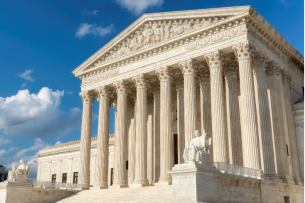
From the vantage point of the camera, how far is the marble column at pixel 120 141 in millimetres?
37219

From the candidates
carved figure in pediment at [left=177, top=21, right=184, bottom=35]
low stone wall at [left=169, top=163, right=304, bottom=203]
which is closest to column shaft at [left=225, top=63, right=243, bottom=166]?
low stone wall at [left=169, top=163, right=304, bottom=203]

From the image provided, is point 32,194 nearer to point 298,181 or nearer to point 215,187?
point 215,187

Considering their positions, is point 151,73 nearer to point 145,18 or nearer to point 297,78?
point 145,18

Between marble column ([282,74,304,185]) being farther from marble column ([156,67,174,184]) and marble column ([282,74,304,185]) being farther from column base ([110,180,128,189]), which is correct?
column base ([110,180,128,189])

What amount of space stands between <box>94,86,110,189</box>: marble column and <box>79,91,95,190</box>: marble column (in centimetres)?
164

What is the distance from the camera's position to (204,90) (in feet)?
123

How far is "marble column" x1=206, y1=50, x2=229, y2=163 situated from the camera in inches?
1172

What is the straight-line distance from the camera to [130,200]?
2944 centimetres

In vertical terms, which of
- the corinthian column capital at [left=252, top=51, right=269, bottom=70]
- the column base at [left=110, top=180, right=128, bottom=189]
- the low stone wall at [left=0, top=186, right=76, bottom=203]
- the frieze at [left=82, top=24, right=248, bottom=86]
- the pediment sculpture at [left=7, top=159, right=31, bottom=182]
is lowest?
the low stone wall at [left=0, top=186, right=76, bottom=203]

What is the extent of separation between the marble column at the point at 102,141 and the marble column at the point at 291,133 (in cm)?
1962

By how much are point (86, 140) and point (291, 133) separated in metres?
23.0

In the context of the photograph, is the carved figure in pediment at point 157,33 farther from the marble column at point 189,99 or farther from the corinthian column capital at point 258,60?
the corinthian column capital at point 258,60

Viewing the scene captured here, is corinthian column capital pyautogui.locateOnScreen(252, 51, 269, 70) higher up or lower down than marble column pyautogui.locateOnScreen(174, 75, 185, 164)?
higher up

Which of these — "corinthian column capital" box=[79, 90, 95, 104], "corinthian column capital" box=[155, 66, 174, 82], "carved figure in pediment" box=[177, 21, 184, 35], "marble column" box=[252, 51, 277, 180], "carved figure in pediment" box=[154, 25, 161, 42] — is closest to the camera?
"marble column" box=[252, 51, 277, 180]
